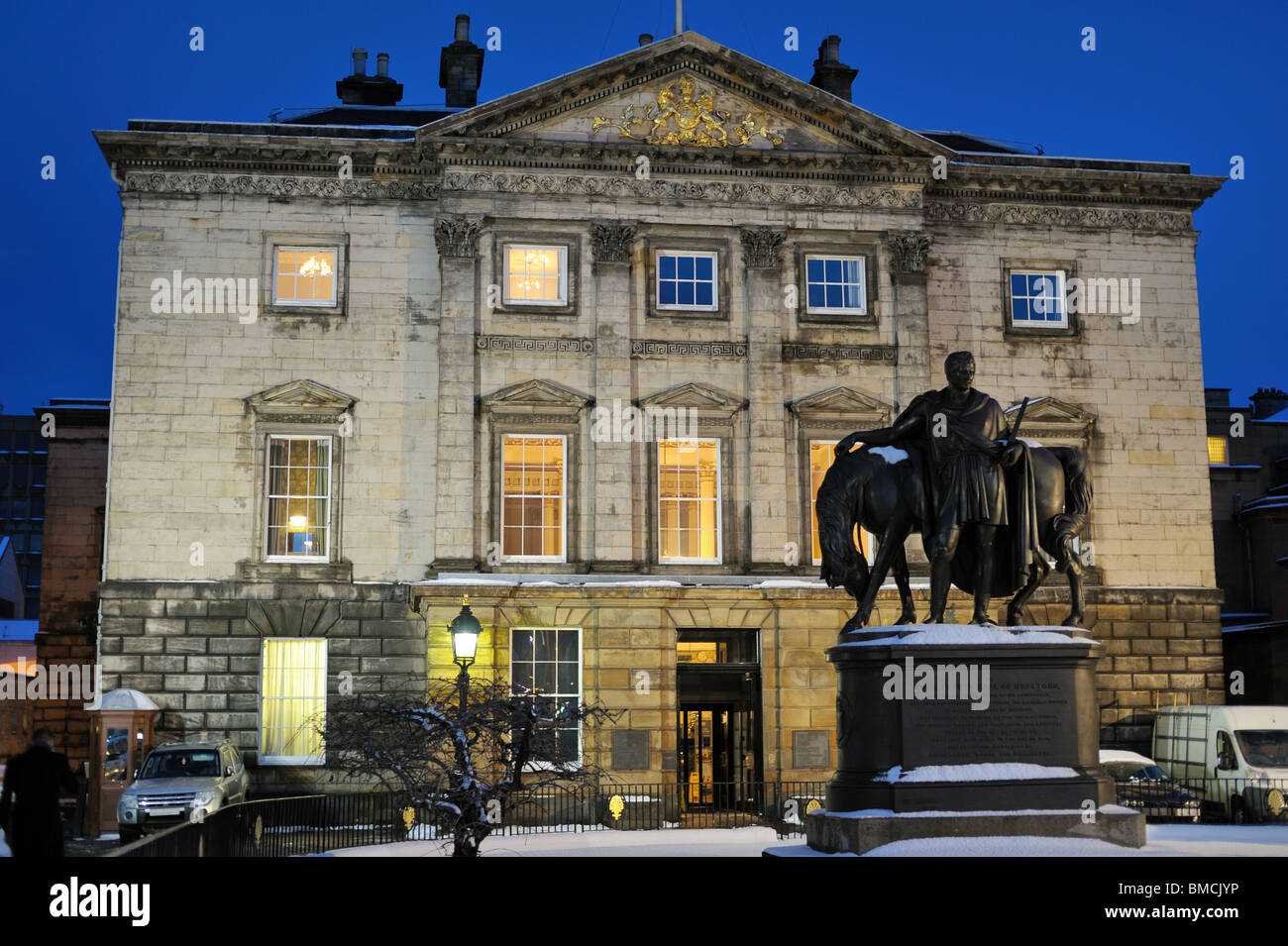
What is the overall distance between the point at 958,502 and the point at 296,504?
74.1 feet

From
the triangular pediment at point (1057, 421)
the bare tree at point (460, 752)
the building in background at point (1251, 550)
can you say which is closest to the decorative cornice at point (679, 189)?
the triangular pediment at point (1057, 421)

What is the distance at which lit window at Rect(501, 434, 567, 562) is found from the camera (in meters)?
34.5

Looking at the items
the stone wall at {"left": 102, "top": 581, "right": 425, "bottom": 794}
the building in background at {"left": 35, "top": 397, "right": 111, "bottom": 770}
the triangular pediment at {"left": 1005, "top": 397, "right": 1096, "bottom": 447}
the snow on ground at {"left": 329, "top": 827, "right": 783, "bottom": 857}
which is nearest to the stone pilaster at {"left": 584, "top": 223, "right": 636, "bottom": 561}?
the stone wall at {"left": 102, "top": 581, "right": 425, "bottom": 794}

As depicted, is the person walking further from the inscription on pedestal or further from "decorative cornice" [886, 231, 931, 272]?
"decorative cornice" [886, 231, 931, 272]

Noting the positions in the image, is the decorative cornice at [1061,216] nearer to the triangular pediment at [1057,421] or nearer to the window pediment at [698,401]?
the triangular pediment at [1057,421]

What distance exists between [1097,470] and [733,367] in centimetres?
987

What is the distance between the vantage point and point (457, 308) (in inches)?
1356

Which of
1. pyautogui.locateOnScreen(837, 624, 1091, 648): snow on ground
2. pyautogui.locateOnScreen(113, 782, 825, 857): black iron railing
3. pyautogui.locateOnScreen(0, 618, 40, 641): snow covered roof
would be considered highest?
pyautogui.locateOnScreen(0, 618, 40, 641): snow covered roof

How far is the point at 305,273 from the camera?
35.5 m

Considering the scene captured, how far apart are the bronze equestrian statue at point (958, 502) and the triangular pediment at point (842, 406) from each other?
63.2 ft

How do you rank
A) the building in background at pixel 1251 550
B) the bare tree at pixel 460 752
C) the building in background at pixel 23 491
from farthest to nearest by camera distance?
the building in background at pixel 23 491, the building in background at pixel 1251 550, the bare tree at pixel 460 752

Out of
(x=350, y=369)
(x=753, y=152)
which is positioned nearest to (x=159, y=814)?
(x=350, y=369)

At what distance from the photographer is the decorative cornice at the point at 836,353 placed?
35594 mm
